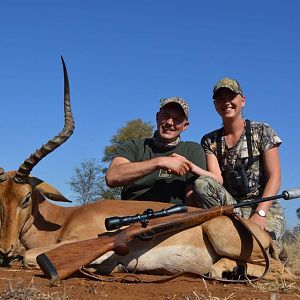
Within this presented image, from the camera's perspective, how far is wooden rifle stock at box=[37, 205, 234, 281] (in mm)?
4020

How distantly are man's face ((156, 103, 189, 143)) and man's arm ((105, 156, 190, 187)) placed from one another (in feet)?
2.00

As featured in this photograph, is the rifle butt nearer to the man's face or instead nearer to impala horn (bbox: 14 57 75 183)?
impala horn (bbox: 14 57 75 183)

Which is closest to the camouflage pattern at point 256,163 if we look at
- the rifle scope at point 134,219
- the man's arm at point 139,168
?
the man's arm at point 139,168

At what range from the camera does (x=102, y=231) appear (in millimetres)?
5438

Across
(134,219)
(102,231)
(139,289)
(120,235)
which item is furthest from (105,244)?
(102,231)

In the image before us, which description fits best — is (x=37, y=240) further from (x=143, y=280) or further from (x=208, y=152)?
(x=208, y=152)

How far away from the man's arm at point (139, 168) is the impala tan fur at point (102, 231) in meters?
0.34

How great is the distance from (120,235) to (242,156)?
2432mm

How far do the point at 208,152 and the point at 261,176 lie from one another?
2.44 ft

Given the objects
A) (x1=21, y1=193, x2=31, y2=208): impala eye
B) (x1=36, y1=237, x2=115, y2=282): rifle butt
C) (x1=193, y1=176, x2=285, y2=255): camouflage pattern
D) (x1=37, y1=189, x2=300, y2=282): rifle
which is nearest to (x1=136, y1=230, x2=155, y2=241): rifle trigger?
(x1=37, y1=189, x2=300, y2=282): rifle

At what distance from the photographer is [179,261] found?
16.8 feet

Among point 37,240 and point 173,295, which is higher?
point 37,240

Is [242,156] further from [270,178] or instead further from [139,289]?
[139,289]

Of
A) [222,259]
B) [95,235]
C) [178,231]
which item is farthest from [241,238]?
[95,235]
